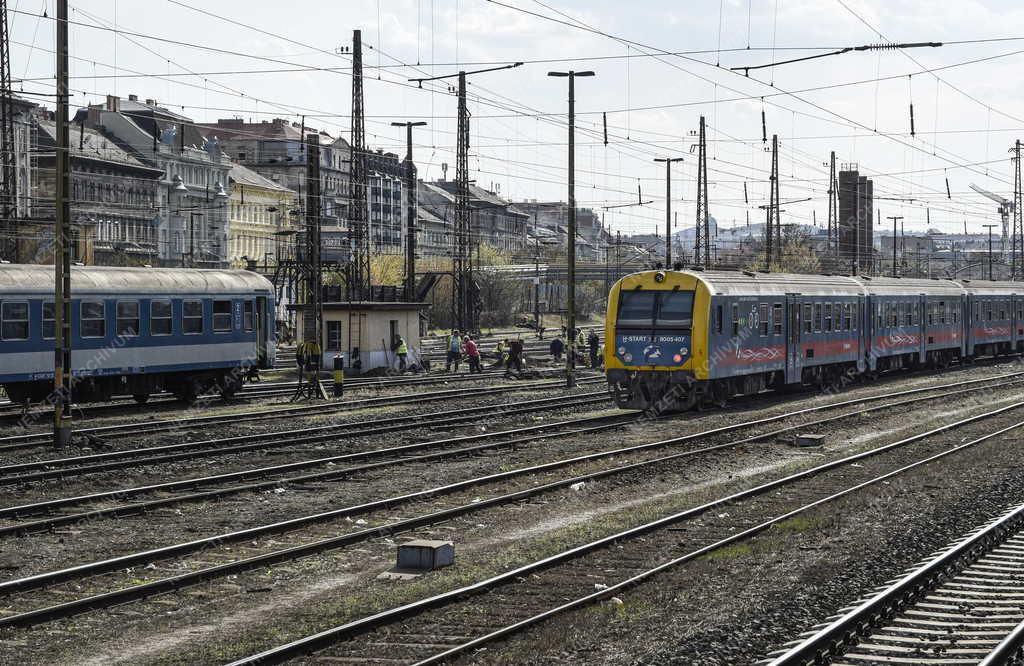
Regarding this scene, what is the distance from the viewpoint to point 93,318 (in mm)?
30719

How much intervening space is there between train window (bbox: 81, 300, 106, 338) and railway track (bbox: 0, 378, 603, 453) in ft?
9.42

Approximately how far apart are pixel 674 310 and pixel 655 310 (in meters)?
0.47

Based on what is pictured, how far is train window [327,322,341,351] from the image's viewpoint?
48688mm

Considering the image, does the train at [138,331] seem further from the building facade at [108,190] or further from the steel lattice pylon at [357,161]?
the building facade at [108,190]

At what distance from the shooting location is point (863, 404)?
112 ft

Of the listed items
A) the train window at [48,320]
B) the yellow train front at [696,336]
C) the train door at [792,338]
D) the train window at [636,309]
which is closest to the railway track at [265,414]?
the train window at [48,320]

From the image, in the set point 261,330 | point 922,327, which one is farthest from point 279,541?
point 922,327

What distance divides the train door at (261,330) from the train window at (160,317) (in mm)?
3815

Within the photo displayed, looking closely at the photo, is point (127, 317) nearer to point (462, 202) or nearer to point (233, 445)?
point (233, 445)

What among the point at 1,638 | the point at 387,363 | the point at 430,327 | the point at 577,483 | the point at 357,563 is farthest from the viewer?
the point at 430,327

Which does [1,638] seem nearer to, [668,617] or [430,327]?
[668,617]

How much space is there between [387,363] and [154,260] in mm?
62604

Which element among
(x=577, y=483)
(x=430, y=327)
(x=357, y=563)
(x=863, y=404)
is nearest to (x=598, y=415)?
(x=863, y=404)

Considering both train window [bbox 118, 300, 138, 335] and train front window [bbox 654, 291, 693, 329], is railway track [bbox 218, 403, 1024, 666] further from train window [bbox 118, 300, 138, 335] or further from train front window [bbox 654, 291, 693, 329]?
train window [bbox 118, 300, 138, 335]
